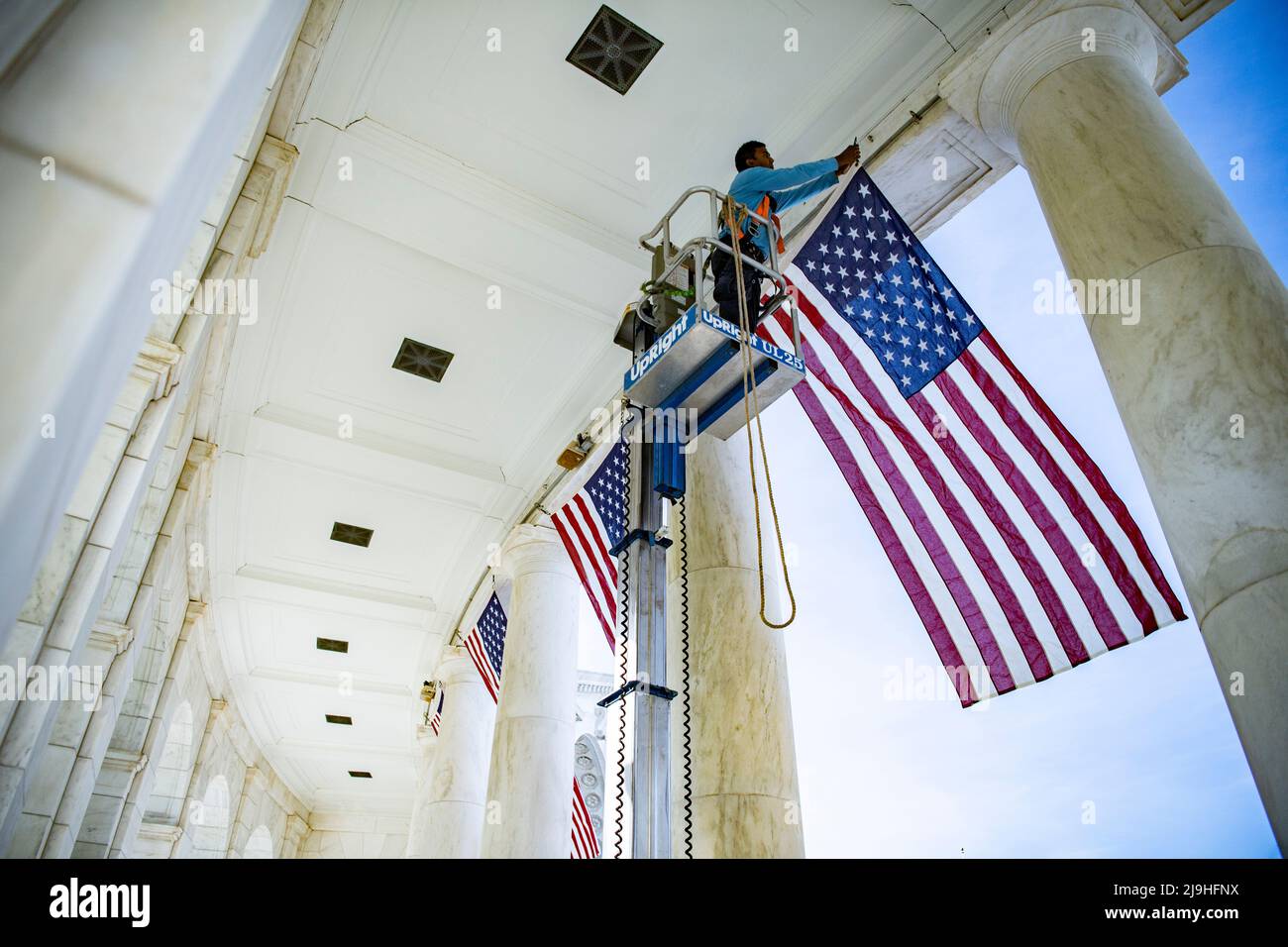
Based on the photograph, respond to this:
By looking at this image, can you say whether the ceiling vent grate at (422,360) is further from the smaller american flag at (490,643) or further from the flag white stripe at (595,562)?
the smaller american flag at (490,643)

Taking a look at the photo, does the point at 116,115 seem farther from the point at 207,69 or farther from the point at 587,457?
the point at 587,457

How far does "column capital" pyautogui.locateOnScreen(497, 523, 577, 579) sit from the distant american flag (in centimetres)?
147

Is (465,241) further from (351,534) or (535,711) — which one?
(351,534)

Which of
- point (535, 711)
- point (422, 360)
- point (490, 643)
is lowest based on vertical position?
point (535, 711)

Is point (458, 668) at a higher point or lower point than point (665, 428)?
higher

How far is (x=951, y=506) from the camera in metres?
5.38

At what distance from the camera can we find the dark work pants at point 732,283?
556 centimetres

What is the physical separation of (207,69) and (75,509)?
16.4 ft

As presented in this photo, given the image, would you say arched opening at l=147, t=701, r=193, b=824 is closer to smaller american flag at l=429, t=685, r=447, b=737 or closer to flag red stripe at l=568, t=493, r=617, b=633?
smaller american flag at l=429, t=685, r=447, b=737

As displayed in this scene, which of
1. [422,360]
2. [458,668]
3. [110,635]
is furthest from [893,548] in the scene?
[458,668]

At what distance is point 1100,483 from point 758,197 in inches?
122

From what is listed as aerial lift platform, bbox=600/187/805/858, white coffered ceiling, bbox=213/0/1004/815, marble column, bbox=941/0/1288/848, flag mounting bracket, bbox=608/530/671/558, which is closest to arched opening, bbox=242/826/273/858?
white coffered ceiling, bbox=213/0/1004/815

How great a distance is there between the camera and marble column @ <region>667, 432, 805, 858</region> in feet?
16.1

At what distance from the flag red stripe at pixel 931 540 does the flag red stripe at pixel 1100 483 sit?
3.26ft
